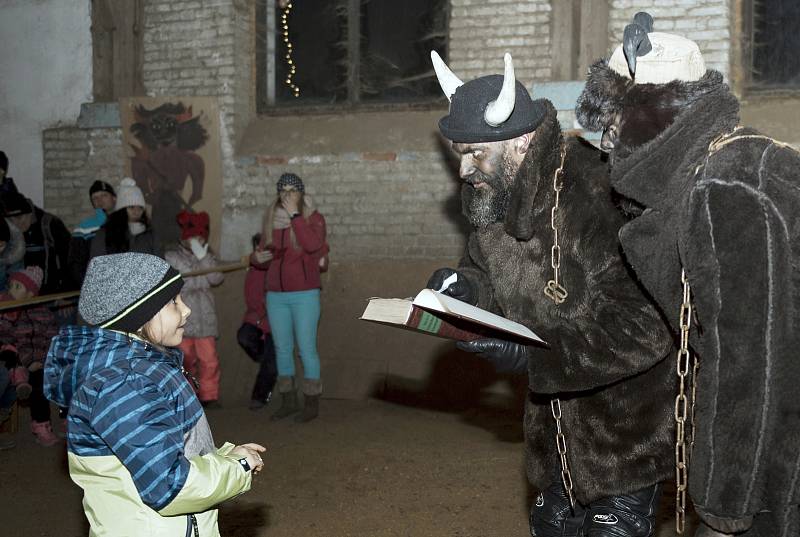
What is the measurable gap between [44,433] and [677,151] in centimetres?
626

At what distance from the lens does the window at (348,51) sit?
9.06m

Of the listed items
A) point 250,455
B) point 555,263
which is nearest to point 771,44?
point 555,263

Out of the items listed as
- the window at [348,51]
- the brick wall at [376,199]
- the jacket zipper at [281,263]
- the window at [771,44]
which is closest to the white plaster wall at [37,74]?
the window at [348,51]

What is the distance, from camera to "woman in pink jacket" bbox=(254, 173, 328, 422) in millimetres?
7738

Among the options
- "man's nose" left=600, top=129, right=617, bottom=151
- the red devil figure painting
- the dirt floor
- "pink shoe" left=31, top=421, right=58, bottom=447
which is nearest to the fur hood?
"man's nose" left=600, top=129, right=617, bottom=151

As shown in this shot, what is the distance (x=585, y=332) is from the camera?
2902 millimetres

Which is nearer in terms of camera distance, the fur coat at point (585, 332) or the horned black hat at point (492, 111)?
the fur coat at point (585, 332)

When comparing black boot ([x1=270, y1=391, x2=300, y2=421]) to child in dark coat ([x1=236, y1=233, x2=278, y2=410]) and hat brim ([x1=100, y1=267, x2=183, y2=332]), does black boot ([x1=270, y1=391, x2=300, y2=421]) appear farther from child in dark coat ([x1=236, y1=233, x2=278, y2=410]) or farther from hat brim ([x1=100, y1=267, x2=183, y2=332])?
hat brim ([x1=100, y1=267, x2=183, y2=332])

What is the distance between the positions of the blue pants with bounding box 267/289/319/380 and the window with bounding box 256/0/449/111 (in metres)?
2.50

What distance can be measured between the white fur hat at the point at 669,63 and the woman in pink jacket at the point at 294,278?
5.25m

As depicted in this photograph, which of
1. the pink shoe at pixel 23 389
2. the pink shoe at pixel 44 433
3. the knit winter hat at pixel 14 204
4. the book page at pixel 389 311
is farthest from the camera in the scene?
the knit winter hat at pixel 14 204

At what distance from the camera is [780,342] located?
2.09 metres

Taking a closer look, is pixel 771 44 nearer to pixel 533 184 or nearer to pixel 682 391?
pixel 533 184

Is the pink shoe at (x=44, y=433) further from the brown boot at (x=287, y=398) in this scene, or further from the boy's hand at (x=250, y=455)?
the boy's hand at (x=250, y=455)
